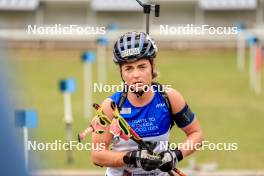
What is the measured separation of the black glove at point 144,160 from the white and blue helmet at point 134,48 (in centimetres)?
60

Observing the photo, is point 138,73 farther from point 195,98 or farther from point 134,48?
point 195,98

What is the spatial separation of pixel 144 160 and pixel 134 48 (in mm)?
732

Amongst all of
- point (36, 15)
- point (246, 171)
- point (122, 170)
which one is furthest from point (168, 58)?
point (122, 170)

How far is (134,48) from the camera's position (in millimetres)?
4344

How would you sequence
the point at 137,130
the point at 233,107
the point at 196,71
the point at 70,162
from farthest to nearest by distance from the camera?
the point at 196,71 < the point at 233,107 < the point at 70,162 < the point at 137,130

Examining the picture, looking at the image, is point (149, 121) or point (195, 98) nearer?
point (149, 121)

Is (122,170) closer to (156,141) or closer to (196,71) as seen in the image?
(156,141)

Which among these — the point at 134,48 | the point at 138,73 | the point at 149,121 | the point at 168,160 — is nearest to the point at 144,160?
the point at 168,160

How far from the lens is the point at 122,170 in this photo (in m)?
4.62

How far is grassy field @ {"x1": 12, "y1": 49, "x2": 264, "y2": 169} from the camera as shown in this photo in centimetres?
991

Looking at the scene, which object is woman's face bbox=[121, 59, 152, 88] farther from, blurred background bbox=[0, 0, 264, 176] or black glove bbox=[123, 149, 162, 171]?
black glove bbox=[123, 149, 162, 171]

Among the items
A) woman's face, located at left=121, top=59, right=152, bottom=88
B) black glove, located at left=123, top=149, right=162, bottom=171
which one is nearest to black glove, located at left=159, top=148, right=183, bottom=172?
black glove, located at left=123, top=149, right=162, bottom=171

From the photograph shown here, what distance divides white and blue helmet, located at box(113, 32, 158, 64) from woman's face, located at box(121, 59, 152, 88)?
33mm

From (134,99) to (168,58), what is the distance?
22.5 meters
